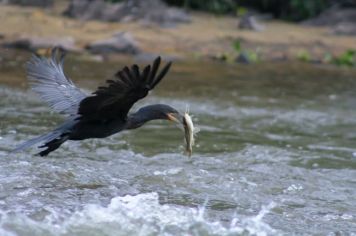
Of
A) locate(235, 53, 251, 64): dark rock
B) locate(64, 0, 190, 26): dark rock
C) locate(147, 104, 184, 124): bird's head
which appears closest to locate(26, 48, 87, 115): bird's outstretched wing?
locate(147, 104, 184, 124): bird's head

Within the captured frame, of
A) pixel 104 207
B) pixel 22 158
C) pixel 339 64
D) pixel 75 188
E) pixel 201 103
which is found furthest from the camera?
pixel 339 64

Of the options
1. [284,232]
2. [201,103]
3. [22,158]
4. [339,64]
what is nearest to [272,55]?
[339,64]

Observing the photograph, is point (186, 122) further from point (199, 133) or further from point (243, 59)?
point (243, 59)

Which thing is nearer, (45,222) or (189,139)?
(45,222)

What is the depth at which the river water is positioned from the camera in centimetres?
514

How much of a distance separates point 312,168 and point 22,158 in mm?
2439

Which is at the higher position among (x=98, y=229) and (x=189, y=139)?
(x=189, y=139)

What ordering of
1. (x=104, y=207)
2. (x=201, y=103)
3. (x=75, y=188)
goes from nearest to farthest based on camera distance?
(x=104, y=207)
(x=75, y=188)
(x=201, y=103)

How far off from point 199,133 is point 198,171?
1634 millimetres

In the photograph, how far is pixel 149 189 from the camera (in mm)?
5926

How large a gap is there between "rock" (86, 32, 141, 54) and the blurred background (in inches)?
0.7

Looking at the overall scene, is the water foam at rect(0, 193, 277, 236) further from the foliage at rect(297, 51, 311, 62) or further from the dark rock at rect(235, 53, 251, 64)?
the foliage at rect(297, 51, 311, 62)

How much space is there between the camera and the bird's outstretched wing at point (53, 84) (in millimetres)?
6000

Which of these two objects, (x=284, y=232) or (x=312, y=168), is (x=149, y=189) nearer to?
(x=284, y=232)
